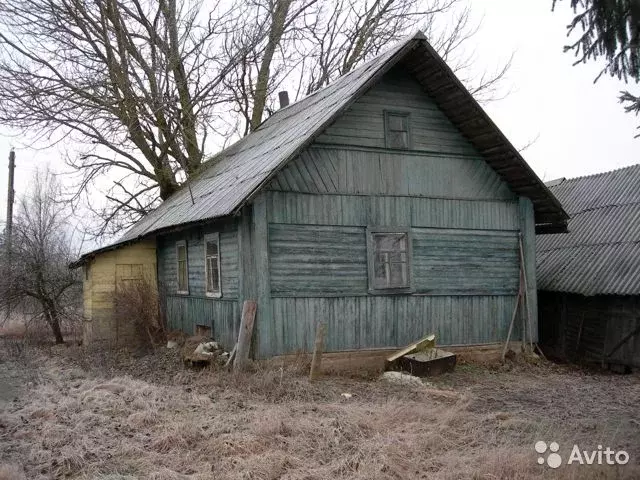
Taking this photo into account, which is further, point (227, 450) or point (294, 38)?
point (294, 38)

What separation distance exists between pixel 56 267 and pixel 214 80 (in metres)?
7.50

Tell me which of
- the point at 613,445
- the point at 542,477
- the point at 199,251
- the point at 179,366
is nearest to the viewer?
the point at 542,477

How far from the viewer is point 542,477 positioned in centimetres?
573

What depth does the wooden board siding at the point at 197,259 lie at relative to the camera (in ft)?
39.4

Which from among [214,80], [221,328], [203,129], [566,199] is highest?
[214,80]

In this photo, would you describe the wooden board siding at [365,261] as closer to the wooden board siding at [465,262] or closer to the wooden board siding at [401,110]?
the wooden board siding at [465,262]

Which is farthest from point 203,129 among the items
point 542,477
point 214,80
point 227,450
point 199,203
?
point 542,477

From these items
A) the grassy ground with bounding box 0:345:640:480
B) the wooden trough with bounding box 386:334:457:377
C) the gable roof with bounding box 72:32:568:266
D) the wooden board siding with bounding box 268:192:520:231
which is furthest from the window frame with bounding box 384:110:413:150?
the grassy ground with bounding box 0:345:640:480

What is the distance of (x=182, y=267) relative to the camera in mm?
15164

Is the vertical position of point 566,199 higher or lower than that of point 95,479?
higher

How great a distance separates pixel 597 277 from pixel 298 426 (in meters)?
9.29

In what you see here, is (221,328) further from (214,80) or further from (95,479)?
(214,80)

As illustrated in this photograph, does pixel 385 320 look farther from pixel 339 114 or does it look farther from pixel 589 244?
pixel 589 244

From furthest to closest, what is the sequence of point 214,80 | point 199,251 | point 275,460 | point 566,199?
point 214,80
point 566,199
point 199,251
point 275,460
